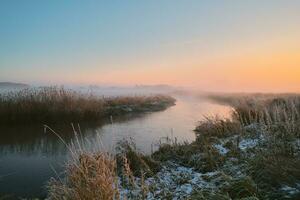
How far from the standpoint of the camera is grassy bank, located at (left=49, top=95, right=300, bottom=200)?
173 inches

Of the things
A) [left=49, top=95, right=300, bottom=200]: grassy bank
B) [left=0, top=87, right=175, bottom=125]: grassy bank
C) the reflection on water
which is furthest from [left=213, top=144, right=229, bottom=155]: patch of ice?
[left=0, top=87, right=175, bottom=125]: grassy bank

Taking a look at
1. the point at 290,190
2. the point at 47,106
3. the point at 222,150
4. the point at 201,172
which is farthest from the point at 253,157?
the point at 47,106

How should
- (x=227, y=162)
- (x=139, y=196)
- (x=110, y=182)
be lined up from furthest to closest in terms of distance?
(x=227, y=162) < (x=139, y=196) < (x=110, y=182)

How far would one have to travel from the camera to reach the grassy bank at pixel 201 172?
4.41m

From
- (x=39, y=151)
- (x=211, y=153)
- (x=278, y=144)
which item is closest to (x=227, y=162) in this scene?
(x=211, y=153)

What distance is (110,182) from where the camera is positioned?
14.0 feet

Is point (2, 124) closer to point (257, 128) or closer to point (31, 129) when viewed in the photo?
point (31, 129)

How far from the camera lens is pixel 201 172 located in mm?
6305

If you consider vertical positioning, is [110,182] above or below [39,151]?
above

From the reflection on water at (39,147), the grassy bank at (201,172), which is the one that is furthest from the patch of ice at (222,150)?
the reflection on water at (39,147)

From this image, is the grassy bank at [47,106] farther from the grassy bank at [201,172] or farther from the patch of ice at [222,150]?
the patch of ice at [222,150]

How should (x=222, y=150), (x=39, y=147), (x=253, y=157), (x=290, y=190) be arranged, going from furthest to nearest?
(x=39, y=147) < (x=222, y=150) < (x=253, y=157) < (x=290, y=190)

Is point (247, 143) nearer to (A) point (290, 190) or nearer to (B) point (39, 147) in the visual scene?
(A) point (290, 190)

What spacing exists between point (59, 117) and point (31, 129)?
236cm
